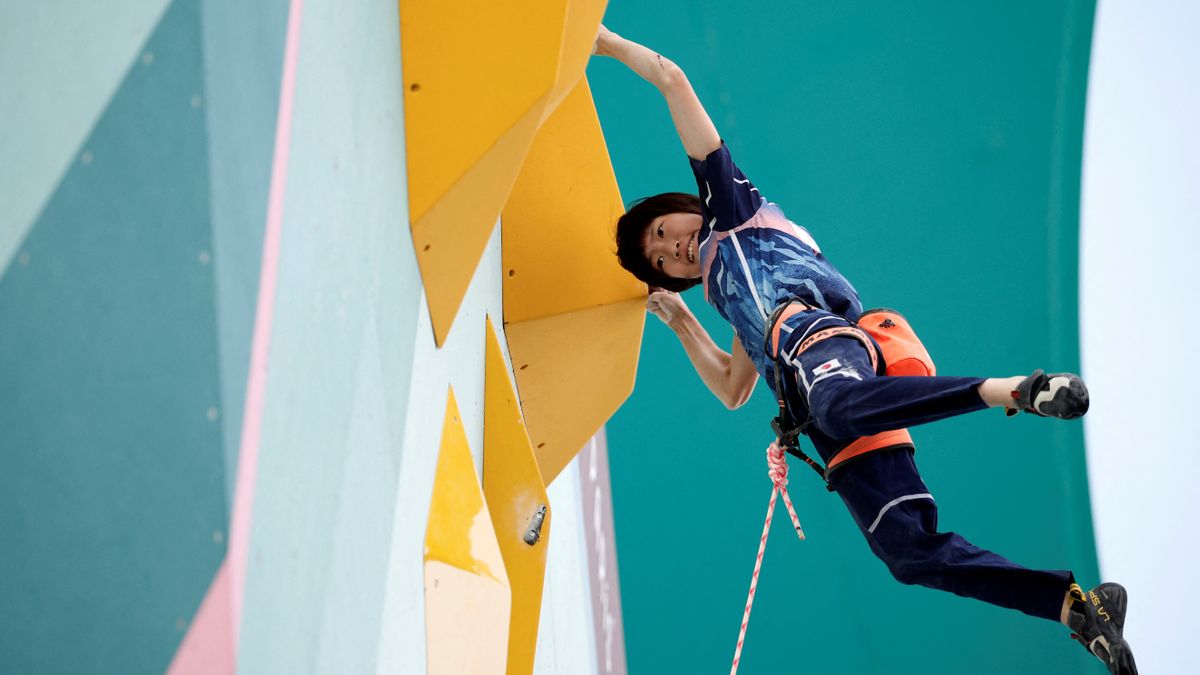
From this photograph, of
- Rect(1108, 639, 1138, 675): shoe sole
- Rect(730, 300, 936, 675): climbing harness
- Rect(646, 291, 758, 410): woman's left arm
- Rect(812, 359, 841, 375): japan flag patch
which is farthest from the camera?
Rect(646, 291, 758, 410): woman's left arm

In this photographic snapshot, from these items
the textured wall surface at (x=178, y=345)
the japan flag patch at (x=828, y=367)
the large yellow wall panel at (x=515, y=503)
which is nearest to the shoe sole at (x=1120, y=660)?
the japan flag patch at (x=828, y=367)

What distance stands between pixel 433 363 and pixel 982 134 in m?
2.72

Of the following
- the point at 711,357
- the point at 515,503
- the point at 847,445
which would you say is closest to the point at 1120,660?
the point at 847,445

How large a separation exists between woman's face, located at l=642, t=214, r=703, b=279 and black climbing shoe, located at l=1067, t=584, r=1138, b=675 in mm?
980

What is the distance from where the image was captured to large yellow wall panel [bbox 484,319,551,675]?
5.93ft

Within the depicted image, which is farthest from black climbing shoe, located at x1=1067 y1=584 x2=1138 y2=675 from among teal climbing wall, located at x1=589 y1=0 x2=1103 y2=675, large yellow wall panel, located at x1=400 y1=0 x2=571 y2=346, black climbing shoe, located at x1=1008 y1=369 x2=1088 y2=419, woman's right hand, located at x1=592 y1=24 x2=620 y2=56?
teal climbing wall, located at x1=589 y1=0 x2=1103 y2=675

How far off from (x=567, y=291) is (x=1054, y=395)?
1.07 metres

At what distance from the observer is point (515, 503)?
181cm

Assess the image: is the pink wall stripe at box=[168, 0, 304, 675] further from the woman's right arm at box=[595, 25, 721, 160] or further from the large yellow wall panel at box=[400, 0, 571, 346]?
the woman's right arm at box=[595, 25, 721, 160]

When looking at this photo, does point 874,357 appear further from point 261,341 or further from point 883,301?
point 883,301

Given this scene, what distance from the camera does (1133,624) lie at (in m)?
3.28

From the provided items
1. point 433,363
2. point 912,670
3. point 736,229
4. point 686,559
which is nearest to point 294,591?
point 433,363

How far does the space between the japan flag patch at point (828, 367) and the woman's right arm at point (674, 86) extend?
513 millimetres

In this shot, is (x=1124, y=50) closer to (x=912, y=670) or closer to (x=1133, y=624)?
(x=1133, y=624)
